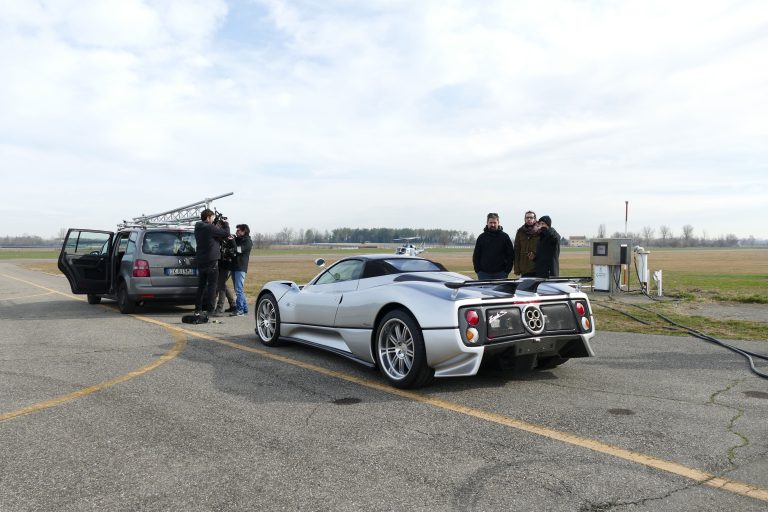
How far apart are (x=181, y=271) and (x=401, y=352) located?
23.2 feet

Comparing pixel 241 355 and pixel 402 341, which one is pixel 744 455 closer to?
pixel 402 341

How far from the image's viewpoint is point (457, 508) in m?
2.94

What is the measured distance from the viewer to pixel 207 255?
10.0m

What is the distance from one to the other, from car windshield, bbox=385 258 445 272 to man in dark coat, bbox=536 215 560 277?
2852 millimetres

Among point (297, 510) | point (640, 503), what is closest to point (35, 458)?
point (297, 510)

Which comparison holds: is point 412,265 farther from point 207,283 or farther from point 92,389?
point 207,283

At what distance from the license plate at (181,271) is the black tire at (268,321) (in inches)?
151

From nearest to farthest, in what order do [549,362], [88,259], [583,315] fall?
[583,315] < [549,362] < [88,259]

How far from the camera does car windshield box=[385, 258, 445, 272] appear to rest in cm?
642

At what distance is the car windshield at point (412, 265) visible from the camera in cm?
642

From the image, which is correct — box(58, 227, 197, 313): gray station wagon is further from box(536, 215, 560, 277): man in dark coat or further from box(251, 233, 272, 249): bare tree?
box(251, 233, 272, 249): bare tree

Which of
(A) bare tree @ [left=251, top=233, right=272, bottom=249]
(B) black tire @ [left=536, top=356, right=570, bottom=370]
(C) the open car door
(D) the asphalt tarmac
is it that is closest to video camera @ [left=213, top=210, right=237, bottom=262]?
(C) the open car door

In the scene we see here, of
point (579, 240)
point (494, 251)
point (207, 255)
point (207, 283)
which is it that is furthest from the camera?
point (579, 240)

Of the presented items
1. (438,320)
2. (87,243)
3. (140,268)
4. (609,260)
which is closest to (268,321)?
(438,320)
